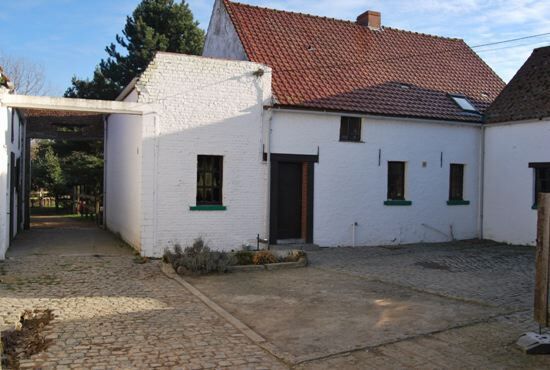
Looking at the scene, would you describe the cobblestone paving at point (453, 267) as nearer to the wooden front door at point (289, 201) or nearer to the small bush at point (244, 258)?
the wooden front door at point (289, 201)

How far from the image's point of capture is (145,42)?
29.5 metres

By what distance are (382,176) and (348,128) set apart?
5.92ft

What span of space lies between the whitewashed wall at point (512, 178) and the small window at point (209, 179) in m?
9.19

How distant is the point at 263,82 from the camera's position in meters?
13.9

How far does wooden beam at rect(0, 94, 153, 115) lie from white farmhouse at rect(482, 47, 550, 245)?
1109 cm

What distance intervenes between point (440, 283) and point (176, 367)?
620 cm

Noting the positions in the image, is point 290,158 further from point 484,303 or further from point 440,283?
point 484,303

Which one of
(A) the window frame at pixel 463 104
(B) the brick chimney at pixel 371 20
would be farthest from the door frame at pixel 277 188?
(B) the brick chimney at pixel 371 20

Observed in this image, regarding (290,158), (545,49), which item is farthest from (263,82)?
(545,49)

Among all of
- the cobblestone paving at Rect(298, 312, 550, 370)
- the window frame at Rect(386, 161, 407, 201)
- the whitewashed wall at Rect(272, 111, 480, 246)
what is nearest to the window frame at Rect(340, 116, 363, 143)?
the whitewashed wall at Rect(272, 111, 480, 246)

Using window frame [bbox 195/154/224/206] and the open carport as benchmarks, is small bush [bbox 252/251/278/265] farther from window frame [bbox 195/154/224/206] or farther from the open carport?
the open carport

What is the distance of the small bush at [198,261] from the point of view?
10.6 metres

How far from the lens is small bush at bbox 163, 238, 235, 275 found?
418 inches

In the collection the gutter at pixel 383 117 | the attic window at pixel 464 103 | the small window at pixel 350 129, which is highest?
the attic window at pixel 464 103
